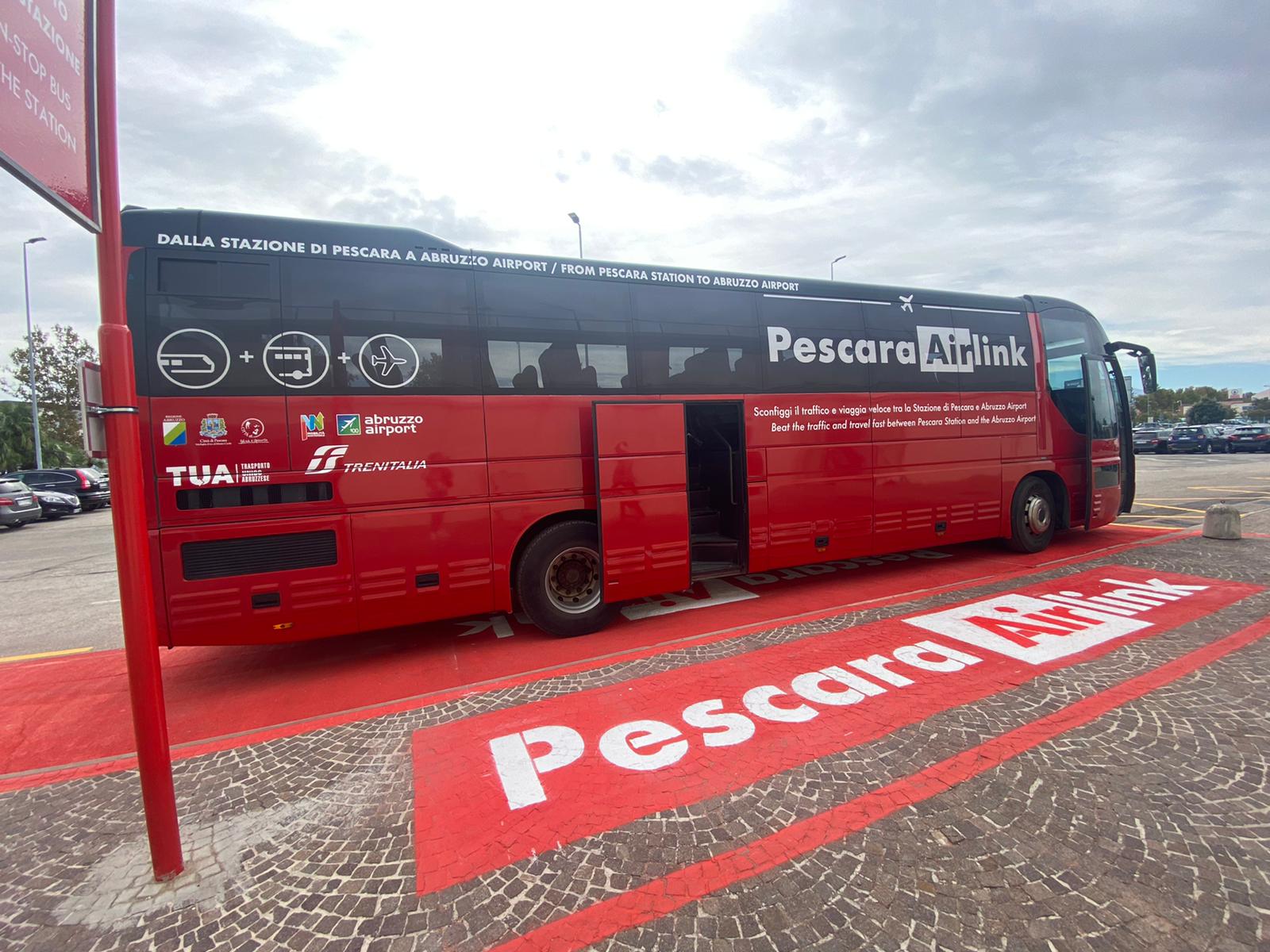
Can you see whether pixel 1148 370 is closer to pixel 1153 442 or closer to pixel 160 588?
pixel 160 588

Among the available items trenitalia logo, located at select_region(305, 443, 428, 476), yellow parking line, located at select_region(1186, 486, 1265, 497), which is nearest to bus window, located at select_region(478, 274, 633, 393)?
trenitalia logo, located at select_region(305, 443, 428, 476)

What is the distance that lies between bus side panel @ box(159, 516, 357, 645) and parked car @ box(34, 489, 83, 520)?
76.6 feet

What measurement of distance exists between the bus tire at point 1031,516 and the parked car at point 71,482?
100ft

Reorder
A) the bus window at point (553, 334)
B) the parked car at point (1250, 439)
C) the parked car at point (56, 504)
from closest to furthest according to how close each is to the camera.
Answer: the bus window at point (553, 334) < the parked car at point (56, 504) < the parked car at point (1250, 439)

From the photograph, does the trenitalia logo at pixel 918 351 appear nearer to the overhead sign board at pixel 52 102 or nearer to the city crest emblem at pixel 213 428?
the city crest emblem at pixel 213 428

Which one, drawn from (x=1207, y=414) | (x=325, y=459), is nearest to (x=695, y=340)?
(x=325, y=459)

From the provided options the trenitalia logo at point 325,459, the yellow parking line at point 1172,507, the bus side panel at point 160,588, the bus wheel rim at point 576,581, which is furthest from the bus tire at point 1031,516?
the bus side panel at point 160,588

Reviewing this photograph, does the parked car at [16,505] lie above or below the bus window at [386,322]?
below

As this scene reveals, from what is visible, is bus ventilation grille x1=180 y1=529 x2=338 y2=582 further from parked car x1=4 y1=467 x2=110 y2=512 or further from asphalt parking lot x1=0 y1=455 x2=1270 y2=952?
parked car x1=4 y1=467 x2=110 y2=512

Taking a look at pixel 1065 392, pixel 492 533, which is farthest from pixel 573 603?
pixel 1065 392

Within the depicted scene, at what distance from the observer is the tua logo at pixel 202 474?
4352mm

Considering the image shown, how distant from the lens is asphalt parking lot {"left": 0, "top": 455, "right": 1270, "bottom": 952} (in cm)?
224

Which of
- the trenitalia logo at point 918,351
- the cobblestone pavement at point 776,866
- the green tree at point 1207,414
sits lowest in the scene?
the cobblestone pavement at point 776,866

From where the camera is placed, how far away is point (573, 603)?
580 cm
